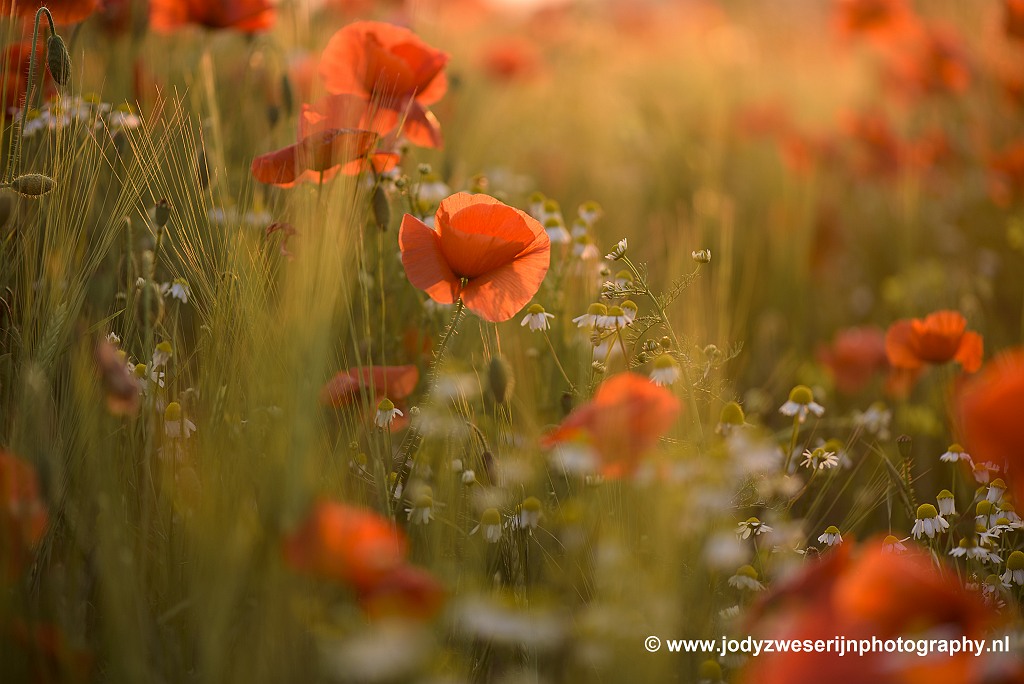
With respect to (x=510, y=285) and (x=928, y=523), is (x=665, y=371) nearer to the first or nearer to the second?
(x=510, y=285)

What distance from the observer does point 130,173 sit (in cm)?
119

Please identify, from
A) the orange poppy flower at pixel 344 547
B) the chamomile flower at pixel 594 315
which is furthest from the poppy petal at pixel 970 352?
the orange poppy flower at pixel 344 547

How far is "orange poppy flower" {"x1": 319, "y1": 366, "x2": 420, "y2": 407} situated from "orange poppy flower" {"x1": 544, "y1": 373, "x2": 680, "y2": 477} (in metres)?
0.33

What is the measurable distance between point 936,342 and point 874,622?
0.87 metres

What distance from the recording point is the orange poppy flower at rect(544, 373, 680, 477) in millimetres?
839

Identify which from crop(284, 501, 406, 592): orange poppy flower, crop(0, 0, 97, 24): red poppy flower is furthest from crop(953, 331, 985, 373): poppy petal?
crop(0, 0, 97, 24): red poppy flower

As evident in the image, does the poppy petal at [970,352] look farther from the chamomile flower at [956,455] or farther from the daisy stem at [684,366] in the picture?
the daisy stem at [684,366]

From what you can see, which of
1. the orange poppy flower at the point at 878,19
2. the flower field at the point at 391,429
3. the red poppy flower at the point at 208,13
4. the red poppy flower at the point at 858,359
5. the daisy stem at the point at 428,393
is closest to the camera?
the flower field at the point at 391,429

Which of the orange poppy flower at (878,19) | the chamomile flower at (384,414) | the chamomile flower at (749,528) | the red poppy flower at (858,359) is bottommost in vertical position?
the chamomile flower at (749,528)

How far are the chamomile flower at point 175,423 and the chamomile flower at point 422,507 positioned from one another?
10.8 inches

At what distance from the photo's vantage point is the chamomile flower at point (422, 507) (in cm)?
97

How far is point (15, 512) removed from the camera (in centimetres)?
74

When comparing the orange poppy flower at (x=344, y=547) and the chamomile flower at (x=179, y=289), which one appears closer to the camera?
the orange poppy flower at (x=344, y=547)

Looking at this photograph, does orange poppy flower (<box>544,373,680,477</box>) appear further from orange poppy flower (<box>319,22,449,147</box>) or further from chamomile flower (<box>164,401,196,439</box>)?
orange poppy flower (<box>319,22,449,147</box>)
